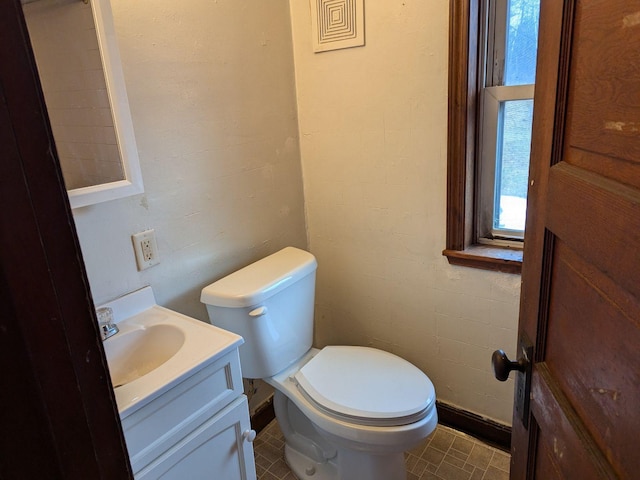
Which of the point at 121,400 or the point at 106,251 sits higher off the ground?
the point at 106,251

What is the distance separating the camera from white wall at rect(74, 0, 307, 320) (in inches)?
52.4

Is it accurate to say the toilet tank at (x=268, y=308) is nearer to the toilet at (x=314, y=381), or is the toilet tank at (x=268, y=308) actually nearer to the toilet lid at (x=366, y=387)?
the toilet at (x=314, y=381)

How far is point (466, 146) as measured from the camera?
5.19 ft

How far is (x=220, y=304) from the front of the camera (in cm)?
147

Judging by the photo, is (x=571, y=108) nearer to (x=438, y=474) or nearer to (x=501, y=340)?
(x=501, y=340)

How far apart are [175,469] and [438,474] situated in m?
1.05

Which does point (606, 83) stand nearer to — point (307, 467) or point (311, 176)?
point (311, 176)

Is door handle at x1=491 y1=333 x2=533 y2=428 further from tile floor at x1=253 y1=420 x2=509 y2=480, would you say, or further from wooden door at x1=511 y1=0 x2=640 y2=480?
tile floor at x1=253 y1=420 x2=509 y2=480

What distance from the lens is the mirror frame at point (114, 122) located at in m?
1.12

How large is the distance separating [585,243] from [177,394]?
37.4 inches

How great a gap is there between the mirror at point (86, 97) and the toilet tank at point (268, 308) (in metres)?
0.47

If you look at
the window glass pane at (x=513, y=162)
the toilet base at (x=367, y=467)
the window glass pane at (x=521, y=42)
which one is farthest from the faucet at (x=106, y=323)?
the window glass pane at (x=521, y=42)

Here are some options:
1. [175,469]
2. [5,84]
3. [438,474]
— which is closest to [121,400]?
[175,469]

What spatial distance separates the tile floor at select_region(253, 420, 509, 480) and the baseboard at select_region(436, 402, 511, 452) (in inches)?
0.9
